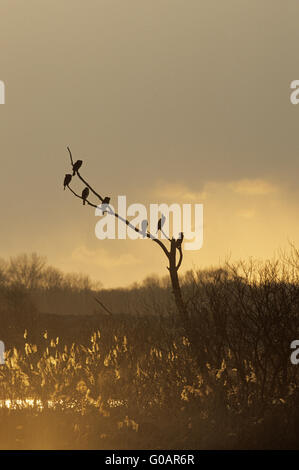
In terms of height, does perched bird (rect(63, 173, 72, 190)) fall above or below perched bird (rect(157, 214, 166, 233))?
above

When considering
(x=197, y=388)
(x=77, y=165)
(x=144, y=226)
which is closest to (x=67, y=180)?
(x=77, y=165)

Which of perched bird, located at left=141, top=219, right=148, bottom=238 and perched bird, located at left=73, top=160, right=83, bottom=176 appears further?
Result: perched bird, located at left=141, top=219, right=148, bottom=238

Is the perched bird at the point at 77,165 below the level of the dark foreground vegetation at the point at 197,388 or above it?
above

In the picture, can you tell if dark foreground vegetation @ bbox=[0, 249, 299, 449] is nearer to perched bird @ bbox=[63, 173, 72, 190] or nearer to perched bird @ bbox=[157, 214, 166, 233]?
perched bird @ bbox=[157, 214, 166, 233]

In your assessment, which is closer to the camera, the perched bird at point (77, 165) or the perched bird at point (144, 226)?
the perched bird at point (77, 165)

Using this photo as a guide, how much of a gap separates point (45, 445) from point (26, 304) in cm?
4267

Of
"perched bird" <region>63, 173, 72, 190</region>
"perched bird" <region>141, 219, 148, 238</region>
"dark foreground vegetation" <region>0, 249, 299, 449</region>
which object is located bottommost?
"dark foreground vegetation" <region>0, 249, 299, 449</region>

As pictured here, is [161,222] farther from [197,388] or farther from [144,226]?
[197,388]

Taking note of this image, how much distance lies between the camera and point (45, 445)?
12586mm

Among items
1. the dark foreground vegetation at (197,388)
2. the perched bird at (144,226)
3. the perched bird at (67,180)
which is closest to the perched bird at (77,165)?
the perched bird at (67,180)

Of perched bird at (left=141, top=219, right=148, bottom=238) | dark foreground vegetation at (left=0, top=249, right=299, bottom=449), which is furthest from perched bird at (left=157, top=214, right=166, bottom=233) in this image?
dark foreground vegetation at (left=0, top=249, right=299, bottom=449)

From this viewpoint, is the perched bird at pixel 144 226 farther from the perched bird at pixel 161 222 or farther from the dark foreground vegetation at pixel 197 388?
the dark foreground vegetation at pixel 197 388

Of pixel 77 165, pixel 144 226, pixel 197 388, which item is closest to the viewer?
pixel 77 165

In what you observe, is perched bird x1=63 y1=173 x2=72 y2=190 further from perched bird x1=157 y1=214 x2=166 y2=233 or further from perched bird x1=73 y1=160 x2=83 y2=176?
perched bird x1=157 y1=214 x2=166 y2=233
